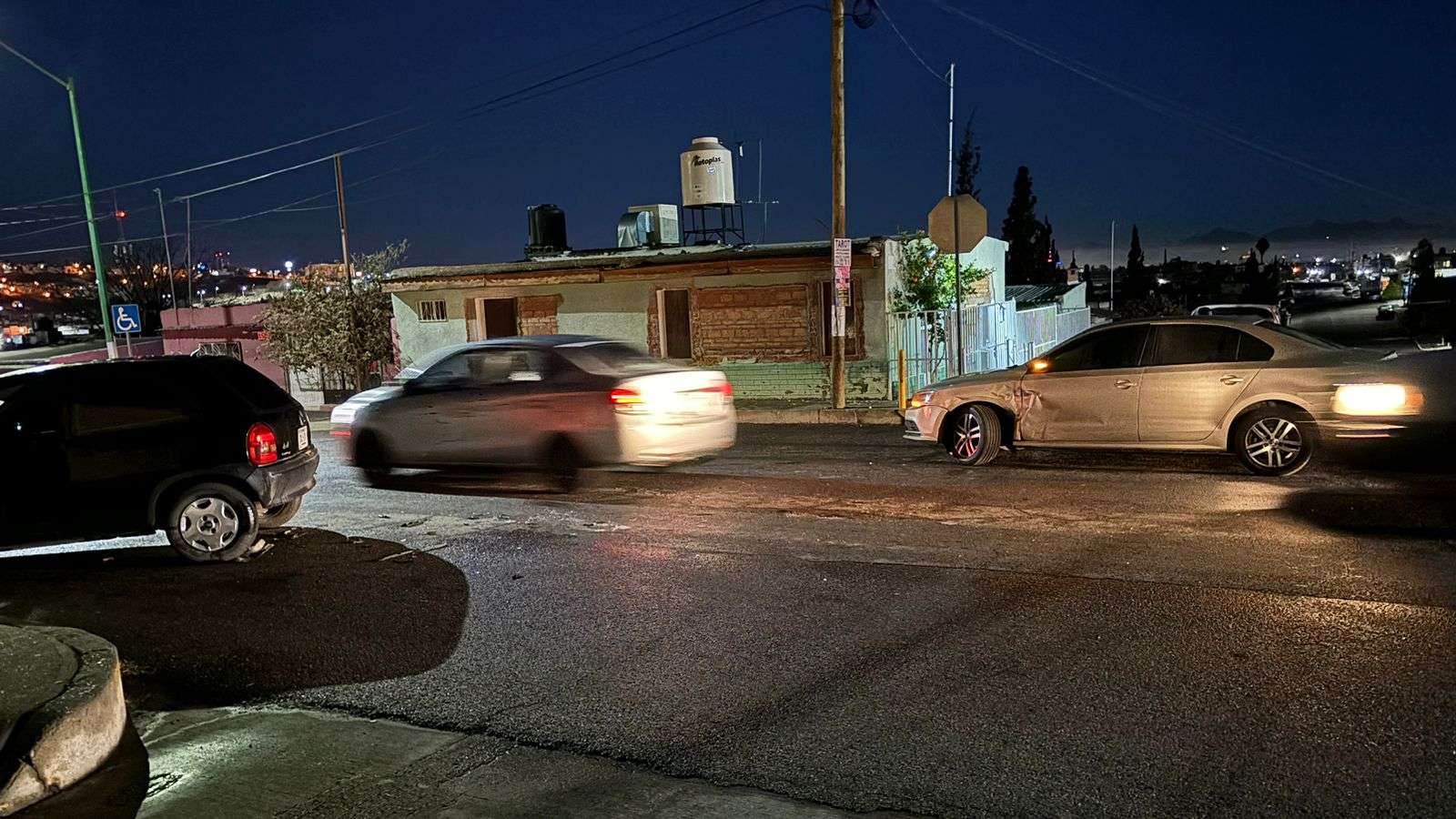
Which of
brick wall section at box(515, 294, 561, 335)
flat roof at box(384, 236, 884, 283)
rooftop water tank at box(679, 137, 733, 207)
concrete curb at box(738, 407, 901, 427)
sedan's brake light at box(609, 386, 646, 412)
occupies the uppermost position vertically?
rooftop water tank at box(679, 137, 733, 207)

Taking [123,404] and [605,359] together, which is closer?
[123,404]

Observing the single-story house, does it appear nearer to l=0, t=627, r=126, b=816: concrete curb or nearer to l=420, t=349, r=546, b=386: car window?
l=420, t=349, r=546, b=386: car window

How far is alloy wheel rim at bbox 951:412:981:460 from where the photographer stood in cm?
1103

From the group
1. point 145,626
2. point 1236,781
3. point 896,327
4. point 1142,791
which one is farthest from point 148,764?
point 896,327

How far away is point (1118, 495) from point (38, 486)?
8706 millimetres

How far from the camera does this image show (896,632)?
5652 mm

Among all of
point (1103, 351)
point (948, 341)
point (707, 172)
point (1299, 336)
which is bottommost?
point (948, 341)

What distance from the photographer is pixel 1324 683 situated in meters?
4.64

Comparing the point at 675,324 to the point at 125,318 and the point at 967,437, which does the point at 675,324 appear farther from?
the point at 125,318

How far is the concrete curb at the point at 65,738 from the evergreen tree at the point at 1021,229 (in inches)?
2161

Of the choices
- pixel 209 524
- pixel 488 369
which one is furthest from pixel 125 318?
pixel 209 524

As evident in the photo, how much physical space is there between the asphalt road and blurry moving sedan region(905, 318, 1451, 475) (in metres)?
0.43

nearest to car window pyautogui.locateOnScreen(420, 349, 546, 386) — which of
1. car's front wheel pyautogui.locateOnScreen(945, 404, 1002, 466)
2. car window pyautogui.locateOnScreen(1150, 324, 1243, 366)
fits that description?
car's front wheel pyautogui.locateOnScreen(945, 404, 1002, 466)

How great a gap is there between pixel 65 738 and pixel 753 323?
17041 mm
